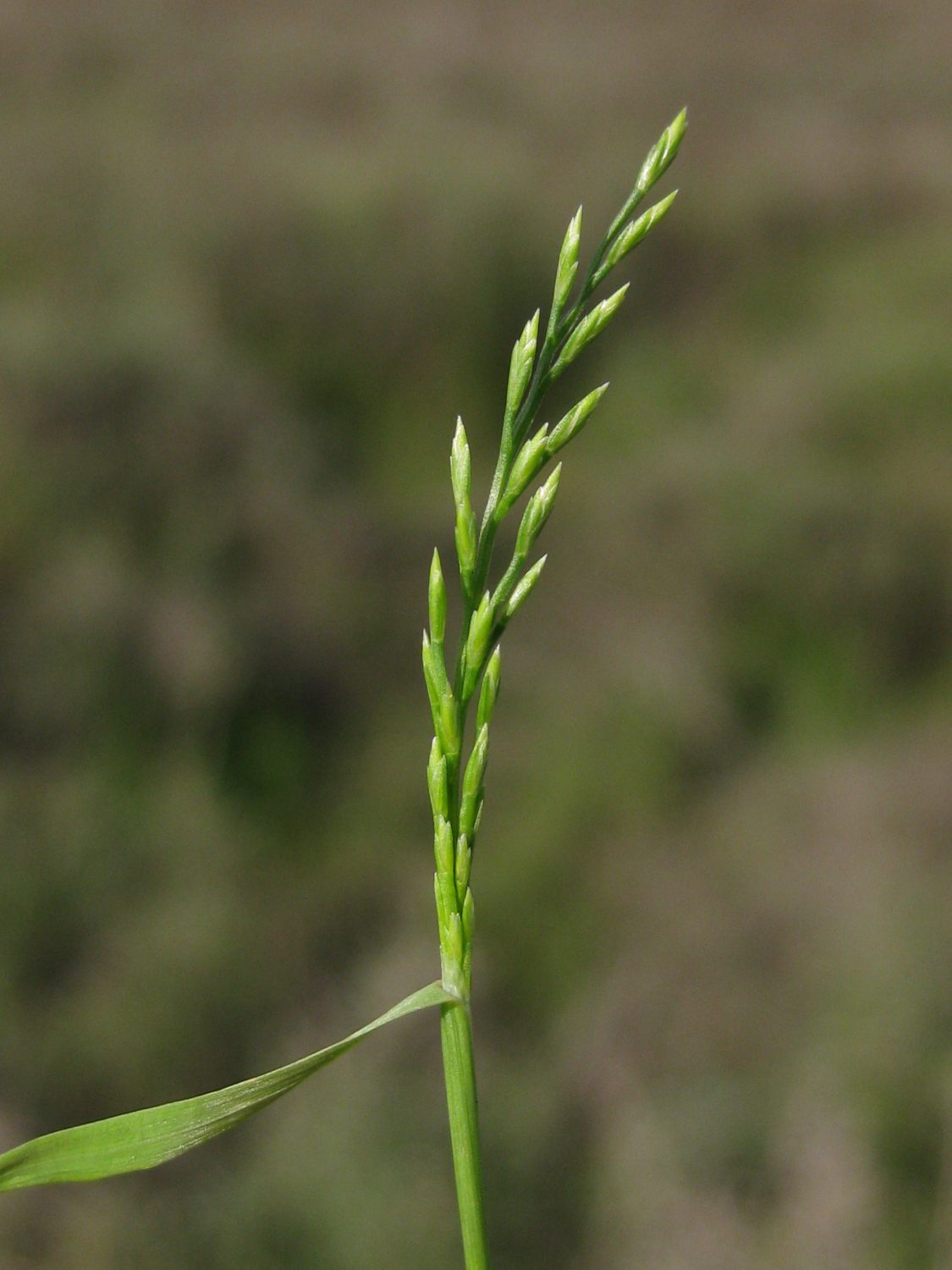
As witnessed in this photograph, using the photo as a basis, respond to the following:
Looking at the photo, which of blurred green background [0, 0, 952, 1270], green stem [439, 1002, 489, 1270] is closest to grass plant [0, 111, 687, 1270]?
green stem [439, 1002, 489, 1270]

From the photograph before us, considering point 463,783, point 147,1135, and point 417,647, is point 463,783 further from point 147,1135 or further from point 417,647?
point 417,647

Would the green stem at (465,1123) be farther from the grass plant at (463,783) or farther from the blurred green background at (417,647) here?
the blurred green background at (417,647)

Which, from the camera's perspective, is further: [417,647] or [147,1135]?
[417,647]

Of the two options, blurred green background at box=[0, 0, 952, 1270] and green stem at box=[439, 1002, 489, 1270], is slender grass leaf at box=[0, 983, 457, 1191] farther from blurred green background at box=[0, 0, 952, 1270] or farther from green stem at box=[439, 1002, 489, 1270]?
blurred green background at box=[0, 0, 952, 1270]

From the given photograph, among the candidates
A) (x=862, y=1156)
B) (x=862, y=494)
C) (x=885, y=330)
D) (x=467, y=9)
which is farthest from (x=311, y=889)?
(x=467, y=9)

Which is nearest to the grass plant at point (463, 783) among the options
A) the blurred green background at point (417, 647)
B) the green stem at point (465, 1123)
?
the green stem at point (465, 1123)

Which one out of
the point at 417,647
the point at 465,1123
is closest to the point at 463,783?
the point at 465,1123
